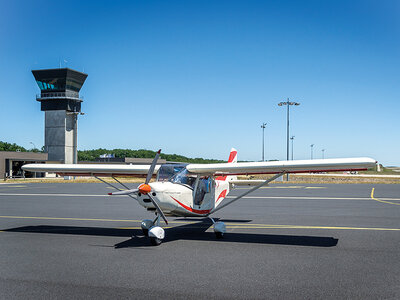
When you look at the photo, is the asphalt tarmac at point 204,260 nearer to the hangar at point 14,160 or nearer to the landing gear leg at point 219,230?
the landing gear leg at point 219,230

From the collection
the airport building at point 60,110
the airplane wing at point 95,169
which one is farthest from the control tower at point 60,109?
the airplane wing at point 95,169

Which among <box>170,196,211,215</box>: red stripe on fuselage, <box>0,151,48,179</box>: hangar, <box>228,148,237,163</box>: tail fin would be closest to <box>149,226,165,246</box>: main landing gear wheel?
<box>170,196,211,215</box>: red stripe on fuselage

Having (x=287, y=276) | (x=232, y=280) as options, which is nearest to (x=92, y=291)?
(x=232, y=280)

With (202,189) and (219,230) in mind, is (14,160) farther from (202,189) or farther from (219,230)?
(219,230)

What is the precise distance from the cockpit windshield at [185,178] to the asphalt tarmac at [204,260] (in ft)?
5.13

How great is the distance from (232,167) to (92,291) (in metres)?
5.49

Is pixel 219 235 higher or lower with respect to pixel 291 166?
lower

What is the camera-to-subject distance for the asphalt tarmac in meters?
5.71

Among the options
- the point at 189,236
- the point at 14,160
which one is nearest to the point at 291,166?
the point at 189,236

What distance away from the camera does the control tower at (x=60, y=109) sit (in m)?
74.1

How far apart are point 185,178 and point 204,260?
9.44 ft

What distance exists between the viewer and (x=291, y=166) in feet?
32.2

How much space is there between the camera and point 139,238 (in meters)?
10.3

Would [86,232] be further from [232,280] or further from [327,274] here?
[327,274]
